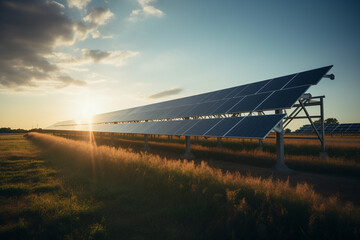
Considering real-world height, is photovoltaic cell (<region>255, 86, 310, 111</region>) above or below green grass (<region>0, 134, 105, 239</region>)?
above

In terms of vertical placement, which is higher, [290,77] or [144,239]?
[290,77]

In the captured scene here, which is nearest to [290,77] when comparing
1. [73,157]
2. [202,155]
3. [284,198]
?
[202,155]

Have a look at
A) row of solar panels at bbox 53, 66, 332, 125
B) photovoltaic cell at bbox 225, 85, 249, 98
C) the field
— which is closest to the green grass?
the field

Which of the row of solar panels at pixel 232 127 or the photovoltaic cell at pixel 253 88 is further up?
the photovoltaic cell at pixel 253 88

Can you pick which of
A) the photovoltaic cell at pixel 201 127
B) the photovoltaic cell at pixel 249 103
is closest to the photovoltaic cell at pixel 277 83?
the photovoltaic cell at pixel 249 103

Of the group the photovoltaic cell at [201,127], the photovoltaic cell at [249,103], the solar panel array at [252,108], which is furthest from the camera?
the photovoltaic cell at [201,127]

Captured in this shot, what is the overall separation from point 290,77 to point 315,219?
15588 millimetres

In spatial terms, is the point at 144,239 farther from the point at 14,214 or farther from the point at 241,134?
the point at 241,134

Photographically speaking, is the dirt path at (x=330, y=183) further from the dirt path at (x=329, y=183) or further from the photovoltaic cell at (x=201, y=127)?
the photovoltaic cell at (x=201, y=127)

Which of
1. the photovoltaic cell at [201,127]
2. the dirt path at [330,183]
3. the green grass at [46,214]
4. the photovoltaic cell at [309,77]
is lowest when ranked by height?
the dirt path at [330,183]

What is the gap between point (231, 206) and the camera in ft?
19.9

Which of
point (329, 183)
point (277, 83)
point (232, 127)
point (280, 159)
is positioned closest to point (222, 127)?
point (232, 127)

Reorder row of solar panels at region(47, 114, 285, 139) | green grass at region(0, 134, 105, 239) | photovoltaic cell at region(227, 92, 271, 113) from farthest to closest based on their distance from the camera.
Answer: photovoltaic cell at region(227, 92, 271, 113) → row of solar panels at region(47, 114, 285, 139) → green grass at region(0, 134, 105, 239)

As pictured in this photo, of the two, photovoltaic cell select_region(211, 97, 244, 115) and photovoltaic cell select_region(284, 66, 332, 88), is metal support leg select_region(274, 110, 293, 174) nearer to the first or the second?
photovoltaic cell select_region(284, 66, 332, 88)
